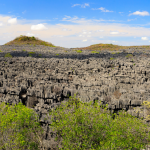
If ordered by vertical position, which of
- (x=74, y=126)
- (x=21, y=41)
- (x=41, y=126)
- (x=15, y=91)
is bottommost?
(x=41, y=126)

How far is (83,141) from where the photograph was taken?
13531mm

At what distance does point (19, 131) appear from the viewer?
1548 cm

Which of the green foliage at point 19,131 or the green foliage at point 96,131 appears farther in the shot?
the green foliage at point 19,131

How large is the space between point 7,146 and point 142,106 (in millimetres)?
13354

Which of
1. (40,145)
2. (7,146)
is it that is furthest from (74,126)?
(7,146)

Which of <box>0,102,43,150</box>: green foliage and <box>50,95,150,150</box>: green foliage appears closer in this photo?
<box>50,95,150,150</box>: green foliage

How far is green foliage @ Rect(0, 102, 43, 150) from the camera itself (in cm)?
1484

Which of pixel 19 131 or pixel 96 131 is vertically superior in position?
pixel 96 131

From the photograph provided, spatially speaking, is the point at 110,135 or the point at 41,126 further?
the point at 41,126

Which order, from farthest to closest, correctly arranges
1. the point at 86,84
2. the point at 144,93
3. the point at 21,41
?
1. the point at 21,41
2. the point at 86,84
3. the point at 144,93

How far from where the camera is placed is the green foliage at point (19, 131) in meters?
14.8

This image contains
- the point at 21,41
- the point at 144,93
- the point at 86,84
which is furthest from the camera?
the point at 21,41

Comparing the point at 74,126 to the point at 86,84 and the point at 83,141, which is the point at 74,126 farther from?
the point at 86,84

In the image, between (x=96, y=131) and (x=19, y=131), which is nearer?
(x=96, y=131)
